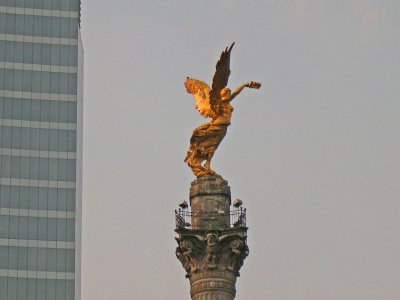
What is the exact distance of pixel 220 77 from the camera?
6625cm

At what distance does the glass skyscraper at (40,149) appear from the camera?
128 meters

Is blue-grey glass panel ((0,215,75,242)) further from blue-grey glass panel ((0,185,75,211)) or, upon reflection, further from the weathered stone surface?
the weathered stone surface

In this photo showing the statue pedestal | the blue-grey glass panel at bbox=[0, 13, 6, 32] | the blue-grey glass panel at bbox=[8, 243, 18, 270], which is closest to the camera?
the statue pedestal

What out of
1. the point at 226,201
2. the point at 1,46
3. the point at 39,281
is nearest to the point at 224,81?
the point at 226,201

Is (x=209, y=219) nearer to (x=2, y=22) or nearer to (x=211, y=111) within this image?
(x=211, y=111)

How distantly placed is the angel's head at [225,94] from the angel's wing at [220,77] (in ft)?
0.47

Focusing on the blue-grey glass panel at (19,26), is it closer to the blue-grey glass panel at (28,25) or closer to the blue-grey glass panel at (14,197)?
the blue-grey glass panel at (28,25)

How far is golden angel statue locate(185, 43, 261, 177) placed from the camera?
65250 millimetres

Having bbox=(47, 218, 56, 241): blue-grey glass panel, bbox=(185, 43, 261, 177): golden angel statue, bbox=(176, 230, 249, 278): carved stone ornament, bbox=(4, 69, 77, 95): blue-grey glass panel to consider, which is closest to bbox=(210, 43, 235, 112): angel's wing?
bbox=(185, 43, 261, 177): golden angel statue

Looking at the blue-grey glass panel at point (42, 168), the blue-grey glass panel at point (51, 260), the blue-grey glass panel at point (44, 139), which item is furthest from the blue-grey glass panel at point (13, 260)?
the blue-grey glass panel at point (44, 139)

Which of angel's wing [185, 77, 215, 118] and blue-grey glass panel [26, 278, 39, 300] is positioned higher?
blue-grey glass panel [26, 278, 39, 300]

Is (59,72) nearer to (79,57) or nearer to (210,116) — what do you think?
(79,57)

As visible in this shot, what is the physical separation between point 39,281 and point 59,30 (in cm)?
2440

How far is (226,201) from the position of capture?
209 feet
